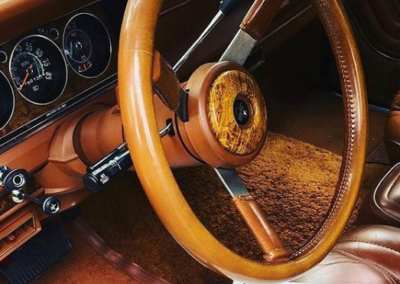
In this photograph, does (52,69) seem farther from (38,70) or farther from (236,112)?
Result: (236,112)

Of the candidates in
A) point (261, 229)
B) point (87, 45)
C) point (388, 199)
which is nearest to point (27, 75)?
point (87, 45)

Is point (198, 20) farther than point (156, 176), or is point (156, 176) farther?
point (198, 20)

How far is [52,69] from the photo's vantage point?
1.01 m

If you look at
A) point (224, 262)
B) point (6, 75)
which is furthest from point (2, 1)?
point (224, 262)

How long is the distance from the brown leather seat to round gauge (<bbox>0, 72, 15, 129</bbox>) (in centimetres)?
59

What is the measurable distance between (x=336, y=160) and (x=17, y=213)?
116cm

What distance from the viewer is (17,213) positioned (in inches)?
41.7

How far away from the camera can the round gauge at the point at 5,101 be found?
0.95 meters

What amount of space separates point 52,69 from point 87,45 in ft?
0.33

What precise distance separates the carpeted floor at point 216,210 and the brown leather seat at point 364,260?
513 millimetres

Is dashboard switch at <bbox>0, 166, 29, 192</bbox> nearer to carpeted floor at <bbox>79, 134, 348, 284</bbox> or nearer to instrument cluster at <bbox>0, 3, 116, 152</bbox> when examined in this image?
instrument cluster at <bbox>0, 3, 116, 152</bbox>

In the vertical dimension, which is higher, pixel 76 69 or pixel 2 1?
pixel 2 1

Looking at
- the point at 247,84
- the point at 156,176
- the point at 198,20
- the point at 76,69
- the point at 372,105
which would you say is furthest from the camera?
the point at 372,105

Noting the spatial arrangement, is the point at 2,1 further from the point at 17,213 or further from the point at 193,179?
the point at 193,179
